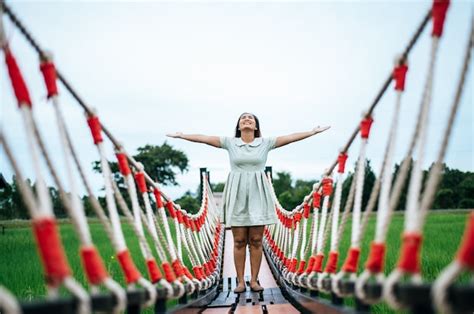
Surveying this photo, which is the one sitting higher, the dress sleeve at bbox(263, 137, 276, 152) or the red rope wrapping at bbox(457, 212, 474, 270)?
the dress sleeve at bbox(263, 137, 276, 152)

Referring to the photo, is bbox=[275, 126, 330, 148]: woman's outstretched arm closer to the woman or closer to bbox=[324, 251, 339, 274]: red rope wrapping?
the woman

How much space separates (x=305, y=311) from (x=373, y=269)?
1.43 metres

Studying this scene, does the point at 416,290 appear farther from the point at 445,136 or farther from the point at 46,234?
the point at 46,234

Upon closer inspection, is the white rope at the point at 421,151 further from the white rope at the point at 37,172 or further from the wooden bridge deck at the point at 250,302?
the wooden bridge deck at the point at 250,302

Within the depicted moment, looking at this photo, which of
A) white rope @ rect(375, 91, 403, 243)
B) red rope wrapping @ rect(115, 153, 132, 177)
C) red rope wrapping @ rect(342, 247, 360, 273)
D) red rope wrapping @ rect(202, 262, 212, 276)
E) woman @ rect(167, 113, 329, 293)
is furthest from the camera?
red rope wrapping @ rect(202, 262, 212, 276)

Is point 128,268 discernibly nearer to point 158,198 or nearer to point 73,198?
point 73,198

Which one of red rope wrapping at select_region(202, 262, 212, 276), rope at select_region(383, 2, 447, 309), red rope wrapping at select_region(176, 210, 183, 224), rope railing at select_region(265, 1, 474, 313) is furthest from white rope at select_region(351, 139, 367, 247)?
red rope wrapping at select_region(202, 262, 212, 276)

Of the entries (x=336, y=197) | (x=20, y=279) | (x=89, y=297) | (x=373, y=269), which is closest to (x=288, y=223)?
(x=336, y=197)

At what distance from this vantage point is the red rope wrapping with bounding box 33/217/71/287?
113 centimetres

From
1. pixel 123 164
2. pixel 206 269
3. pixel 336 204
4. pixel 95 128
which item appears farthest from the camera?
pixel 206 269

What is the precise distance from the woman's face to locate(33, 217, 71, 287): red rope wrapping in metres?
2.56

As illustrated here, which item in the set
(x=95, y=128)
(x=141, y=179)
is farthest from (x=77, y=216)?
(x=141, y=179)

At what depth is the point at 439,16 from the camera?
1362 mm

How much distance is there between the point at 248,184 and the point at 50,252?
8.32 feet
